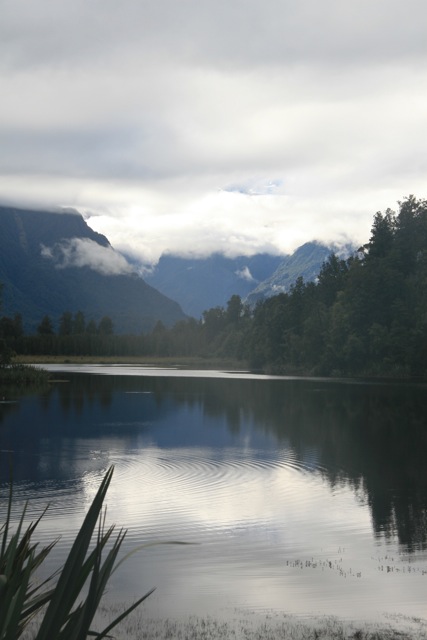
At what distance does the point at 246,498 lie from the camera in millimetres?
30922

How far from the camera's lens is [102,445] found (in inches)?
1833

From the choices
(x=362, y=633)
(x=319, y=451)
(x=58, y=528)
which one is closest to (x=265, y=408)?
(x=319, y=451)

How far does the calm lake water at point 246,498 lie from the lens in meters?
18.2

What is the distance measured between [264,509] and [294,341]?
154175mm

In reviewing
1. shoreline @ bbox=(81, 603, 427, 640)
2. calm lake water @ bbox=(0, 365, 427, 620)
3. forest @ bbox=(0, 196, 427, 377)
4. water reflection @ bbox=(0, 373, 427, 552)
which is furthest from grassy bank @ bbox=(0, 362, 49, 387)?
shoreline @ bbox=(81, 603, 427, 640)

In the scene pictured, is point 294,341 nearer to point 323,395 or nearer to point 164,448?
point 323,395

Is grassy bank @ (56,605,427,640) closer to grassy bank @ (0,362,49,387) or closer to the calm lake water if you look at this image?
the calm lake water

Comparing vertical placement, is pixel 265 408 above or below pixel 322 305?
below

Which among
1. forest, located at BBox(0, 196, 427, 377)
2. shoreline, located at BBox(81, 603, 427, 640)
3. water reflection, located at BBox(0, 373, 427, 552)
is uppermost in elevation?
forest, located at BBox(0, 196, 427, 377)

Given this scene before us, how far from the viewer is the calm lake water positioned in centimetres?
1823

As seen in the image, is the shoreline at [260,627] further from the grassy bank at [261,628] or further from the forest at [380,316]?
the forest at [380,316]

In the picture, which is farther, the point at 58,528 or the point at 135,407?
the point at 135,407

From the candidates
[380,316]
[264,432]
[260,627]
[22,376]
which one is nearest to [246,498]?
[260,627]

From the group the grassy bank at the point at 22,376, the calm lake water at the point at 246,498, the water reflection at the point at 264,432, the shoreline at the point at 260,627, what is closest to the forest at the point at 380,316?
the grassy bank at the point at 22,376
